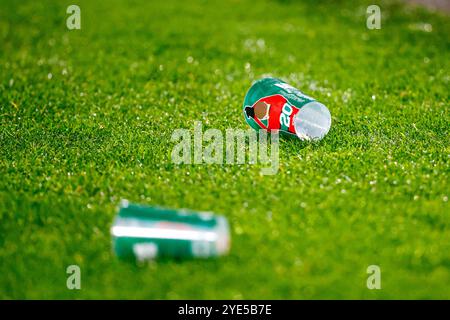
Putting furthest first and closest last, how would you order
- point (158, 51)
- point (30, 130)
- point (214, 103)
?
point (158, 51)
point (214, 103)
point (30, 130)

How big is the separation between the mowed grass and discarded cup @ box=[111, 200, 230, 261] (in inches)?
3.6

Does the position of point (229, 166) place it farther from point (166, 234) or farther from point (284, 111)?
point (166, 234)

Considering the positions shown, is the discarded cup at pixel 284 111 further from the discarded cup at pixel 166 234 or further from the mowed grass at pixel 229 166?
the discarded cup at pixel 166 234

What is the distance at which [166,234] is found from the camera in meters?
3.38

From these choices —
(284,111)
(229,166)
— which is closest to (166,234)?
(229,166)

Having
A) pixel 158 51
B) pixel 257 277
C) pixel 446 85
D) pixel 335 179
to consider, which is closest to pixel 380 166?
pixel 335 179

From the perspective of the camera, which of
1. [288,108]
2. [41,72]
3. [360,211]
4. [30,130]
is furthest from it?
[41,72]

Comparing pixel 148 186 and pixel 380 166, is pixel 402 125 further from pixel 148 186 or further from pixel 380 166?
pixel 148 186

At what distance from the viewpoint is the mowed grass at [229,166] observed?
342 cm

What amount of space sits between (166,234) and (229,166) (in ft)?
4.33

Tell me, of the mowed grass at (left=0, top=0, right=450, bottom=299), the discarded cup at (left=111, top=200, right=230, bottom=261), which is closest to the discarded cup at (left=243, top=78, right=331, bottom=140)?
the mowed grass at (left=0, top=0, right=450, bottom=299)

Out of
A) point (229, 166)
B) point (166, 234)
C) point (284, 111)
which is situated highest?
point (284, 111)

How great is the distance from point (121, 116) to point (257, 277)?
108 inches

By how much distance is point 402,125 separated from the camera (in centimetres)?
534
